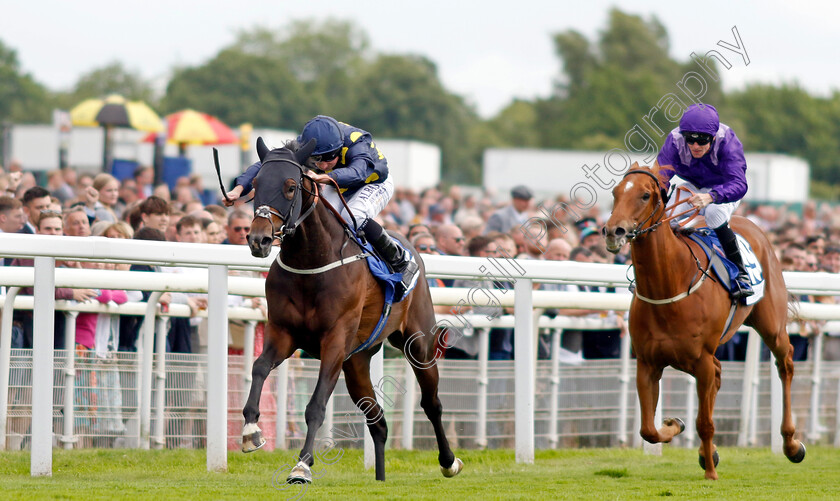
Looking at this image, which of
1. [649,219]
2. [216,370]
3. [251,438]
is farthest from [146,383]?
[649,219]

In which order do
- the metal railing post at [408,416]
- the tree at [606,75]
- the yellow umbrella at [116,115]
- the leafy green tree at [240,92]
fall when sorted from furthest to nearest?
the tree at [606,75]
the leafy green tree at [240,92]
the yellow umbrella at [116,115]
the metal railing post at [408,416]

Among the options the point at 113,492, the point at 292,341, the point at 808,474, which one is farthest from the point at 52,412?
the point at 808,474

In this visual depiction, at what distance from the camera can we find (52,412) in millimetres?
5500

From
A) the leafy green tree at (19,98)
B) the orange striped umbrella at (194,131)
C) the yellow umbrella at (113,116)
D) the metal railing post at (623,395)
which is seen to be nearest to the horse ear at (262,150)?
the metal railing post at (623,395)

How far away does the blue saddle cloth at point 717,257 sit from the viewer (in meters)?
6.29

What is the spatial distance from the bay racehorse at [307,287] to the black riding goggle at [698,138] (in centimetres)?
189

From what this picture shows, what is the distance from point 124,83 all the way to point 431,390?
88.1 meters

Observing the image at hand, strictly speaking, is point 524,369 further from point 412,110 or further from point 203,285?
point 412,110

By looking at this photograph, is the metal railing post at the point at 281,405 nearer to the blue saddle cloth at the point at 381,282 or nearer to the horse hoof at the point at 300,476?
the blue saddle cloth at the point at 381,282

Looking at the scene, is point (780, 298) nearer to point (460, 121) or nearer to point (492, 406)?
point (492, 406)

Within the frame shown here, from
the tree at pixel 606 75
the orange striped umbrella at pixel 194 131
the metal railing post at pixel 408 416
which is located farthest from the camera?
the tree at pixel 606 75

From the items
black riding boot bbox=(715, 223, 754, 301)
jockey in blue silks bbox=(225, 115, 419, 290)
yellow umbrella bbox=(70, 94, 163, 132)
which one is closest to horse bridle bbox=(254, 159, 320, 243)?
jockey in blue silks bbox=(225, 115, 419, 290)

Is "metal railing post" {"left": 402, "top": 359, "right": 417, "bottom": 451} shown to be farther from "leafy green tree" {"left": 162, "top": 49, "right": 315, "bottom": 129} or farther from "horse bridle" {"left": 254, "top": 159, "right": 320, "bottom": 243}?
"leafy green tree" {"left": 162, "top": 49, "right": 315, "bottom": 129}

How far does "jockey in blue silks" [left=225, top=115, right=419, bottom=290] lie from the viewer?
216 inches
